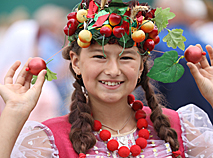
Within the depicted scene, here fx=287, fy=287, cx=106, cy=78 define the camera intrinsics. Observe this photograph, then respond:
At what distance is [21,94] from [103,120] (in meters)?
0.61

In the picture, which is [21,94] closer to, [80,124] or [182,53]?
[80,124]

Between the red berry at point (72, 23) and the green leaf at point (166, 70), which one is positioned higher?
the red berry at point (72, 23)

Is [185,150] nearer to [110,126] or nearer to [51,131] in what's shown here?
[110,126]

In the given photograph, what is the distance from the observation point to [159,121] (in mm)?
2051

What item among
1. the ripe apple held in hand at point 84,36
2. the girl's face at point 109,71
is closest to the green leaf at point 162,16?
the girl's face at point 109,71

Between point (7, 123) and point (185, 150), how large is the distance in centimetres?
121

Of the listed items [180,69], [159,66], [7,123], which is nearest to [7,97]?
[7,123]

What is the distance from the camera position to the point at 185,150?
201 centimetres

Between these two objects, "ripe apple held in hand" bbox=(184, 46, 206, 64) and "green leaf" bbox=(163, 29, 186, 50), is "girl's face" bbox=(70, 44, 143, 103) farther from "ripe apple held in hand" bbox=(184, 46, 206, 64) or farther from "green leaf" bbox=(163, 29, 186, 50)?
"ripe apple held in hand" bbox=(184, 46, 206, 64)

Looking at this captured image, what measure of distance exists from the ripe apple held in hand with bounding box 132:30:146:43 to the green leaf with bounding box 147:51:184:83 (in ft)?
0.62

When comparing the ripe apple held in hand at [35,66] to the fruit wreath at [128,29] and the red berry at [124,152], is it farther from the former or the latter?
the red berry at [124,152]

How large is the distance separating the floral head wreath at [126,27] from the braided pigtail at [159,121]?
33 cm

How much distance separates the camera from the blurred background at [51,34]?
301 cm

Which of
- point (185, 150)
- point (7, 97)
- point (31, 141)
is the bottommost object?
point (185, 150)
